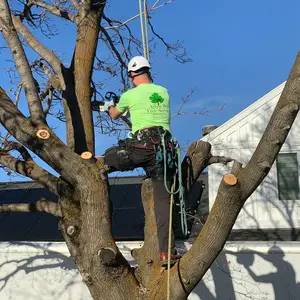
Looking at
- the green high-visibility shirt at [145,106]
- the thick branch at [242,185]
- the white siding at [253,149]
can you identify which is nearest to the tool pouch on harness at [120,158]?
the green high-visibility shirt at [145,106]

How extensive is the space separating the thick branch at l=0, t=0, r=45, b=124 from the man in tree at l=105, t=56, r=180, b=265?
2.44 feet

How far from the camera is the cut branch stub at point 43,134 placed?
4.55m

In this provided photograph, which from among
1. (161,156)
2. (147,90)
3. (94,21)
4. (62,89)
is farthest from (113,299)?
(94,21)

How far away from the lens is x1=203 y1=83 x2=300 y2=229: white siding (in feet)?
33.6

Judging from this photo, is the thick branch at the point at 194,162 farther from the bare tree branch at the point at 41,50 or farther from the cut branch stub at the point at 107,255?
the bare tree branch at the point at 41,50

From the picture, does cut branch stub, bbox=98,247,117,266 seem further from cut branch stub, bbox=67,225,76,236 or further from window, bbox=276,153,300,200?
window, bbox=276,153,300,200

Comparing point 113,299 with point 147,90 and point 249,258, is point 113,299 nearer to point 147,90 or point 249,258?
point 147,90

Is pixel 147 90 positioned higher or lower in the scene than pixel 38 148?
higher

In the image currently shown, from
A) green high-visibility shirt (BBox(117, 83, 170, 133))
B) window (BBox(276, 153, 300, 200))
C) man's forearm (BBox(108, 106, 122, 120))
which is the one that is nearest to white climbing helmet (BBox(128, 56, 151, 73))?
green high-visibility shirt (BBox(117, 83, 170, 133))

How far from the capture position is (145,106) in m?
4.62

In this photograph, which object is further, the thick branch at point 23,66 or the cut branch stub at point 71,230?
the thick branch at point 23,66

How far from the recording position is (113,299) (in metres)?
4.27

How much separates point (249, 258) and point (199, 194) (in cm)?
439

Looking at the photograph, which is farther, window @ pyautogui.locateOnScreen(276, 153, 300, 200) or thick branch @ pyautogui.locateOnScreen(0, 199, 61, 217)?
window @ pyautogui.locateOnScreen(276, 153, 300, 200)
